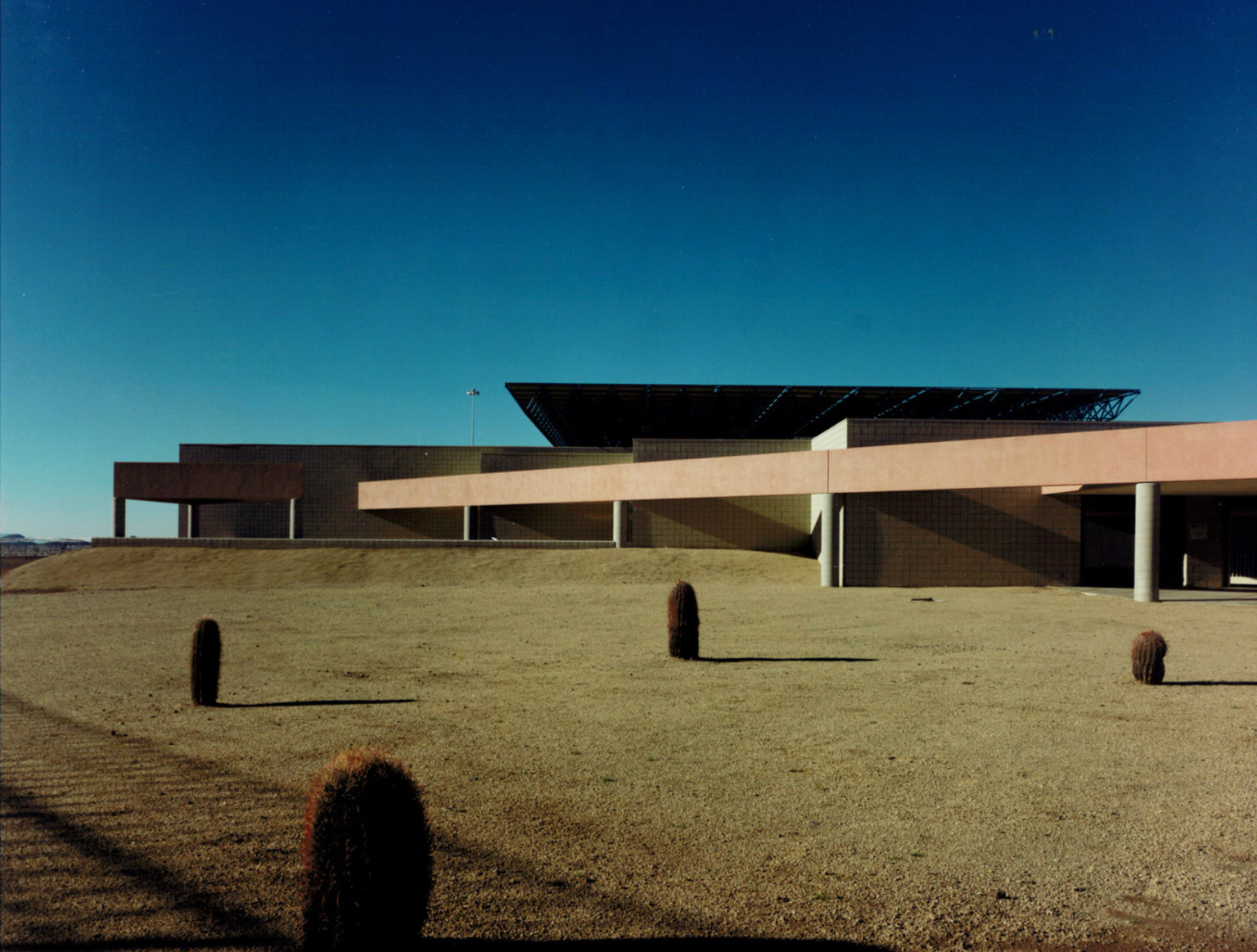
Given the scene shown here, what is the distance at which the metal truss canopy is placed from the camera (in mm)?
44344

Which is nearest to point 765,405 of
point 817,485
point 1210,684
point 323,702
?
point 817,485

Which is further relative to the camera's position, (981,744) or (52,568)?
(52,568)

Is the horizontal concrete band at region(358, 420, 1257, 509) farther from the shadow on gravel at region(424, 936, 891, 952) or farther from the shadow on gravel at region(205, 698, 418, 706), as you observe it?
the shadow on gravel at region(424, 936, 891, 952)

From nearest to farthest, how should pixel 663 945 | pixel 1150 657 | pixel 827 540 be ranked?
pixel 663 945, pixel 1150 657, pixel 827 540

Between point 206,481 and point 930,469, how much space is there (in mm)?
38771

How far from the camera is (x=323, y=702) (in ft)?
31.3

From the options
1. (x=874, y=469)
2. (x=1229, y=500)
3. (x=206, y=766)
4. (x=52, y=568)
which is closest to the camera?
(x=206, y=766)

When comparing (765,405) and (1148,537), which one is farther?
(765,405)

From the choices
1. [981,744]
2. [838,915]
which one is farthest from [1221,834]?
[838,915]

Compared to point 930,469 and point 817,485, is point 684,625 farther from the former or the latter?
point 817,485

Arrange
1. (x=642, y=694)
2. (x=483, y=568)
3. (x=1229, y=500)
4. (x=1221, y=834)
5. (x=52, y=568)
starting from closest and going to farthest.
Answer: (x=1221, y=834)
(x=642, y=694)
(x=1229, y=500)
(x=483, y=568)
(x=52, y=568)

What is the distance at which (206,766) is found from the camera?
22.6 feet

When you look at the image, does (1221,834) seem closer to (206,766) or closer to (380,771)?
(380,771)

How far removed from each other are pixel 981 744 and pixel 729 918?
454 centimetres
